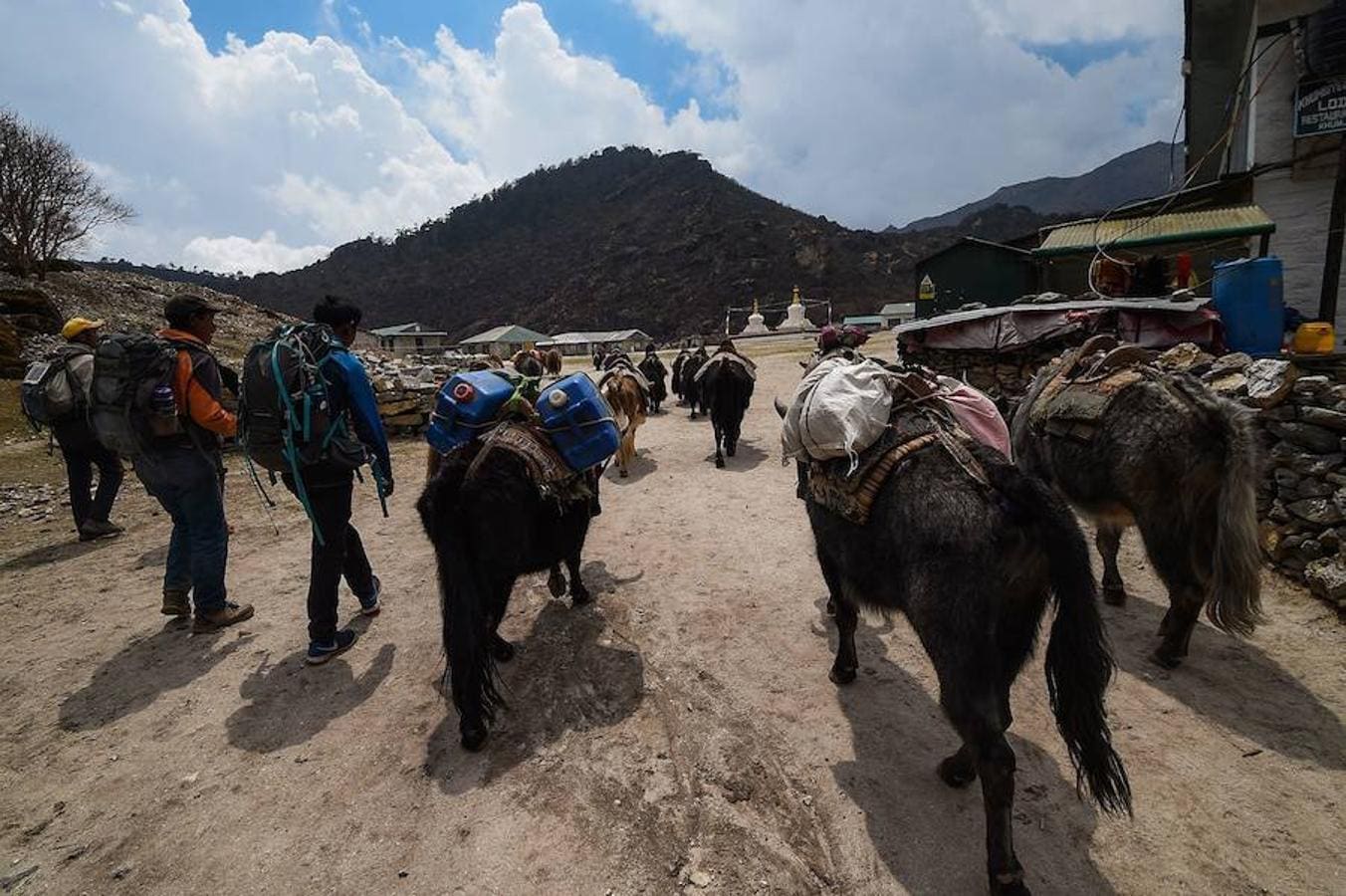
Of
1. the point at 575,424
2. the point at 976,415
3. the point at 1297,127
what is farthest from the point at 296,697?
the point at 1297,127

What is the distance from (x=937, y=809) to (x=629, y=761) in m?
1.37

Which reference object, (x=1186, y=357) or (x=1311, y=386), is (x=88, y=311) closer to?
(x=1186, y=357)

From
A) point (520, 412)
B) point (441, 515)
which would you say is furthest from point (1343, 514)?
point (441, 515)

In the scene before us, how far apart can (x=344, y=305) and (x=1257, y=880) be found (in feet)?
17.2

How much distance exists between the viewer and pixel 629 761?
2672mm

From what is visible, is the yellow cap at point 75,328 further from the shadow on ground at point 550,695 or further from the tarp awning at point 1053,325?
the tarp awning at point 1053,325

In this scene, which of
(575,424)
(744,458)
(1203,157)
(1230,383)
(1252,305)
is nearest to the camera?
(575,424)

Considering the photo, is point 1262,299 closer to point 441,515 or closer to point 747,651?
point 747,651

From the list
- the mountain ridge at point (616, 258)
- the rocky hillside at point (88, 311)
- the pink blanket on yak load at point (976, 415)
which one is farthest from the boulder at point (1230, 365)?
the mountain ridge at point (616, 258)

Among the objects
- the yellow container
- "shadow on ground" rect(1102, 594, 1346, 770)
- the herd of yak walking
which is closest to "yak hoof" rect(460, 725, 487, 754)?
the herd of yak walking

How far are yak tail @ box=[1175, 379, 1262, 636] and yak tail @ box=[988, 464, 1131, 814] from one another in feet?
4.84

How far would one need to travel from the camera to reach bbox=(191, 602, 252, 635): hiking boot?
155 inches

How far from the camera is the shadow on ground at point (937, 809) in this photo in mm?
2078

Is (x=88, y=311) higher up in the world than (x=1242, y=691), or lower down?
higher up
